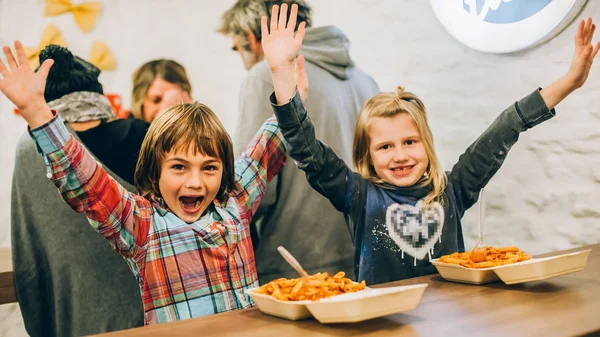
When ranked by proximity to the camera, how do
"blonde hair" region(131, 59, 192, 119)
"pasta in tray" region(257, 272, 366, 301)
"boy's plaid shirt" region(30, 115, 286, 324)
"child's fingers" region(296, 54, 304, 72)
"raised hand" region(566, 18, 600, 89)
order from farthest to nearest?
"blonde hair" region(131, 59, 192, 119), "child's fingers" region(296, 54, 304, 72), "raised hand" region(566, 18, 600, 89), "boy's plaid shirt" region(30, 115, 286, 324), "pasta in tray" region(257, 272, 366, 301)

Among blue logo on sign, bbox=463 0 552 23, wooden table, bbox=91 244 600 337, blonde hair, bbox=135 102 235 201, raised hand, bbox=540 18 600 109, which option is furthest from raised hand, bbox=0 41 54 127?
blue logo on sign, bbox=463 0 552 23

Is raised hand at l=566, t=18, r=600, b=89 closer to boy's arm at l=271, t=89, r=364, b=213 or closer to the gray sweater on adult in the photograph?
boy's arm at l=271, t=89, r=364, b=213

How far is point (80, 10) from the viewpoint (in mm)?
2076

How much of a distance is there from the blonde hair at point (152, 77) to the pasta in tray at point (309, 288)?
114cm

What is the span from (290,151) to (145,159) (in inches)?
15.7

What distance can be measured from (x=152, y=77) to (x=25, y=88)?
93 centimetres

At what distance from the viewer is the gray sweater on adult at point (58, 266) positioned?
72.8 inches

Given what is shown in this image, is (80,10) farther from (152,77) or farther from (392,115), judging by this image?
(392,115)

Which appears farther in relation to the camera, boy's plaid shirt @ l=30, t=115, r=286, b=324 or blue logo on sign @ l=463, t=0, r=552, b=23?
blue logo on sign @ l=463, t=0, r=552, b=23

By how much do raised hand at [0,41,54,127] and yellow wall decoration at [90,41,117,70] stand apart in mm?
819

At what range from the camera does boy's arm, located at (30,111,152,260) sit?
1.27 meters

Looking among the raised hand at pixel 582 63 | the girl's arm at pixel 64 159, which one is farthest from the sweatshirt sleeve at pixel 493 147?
the girl's arm at pixel 64 159

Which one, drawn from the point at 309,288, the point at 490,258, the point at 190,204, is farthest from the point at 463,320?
the point at 190,204

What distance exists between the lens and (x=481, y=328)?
3.42 ft
